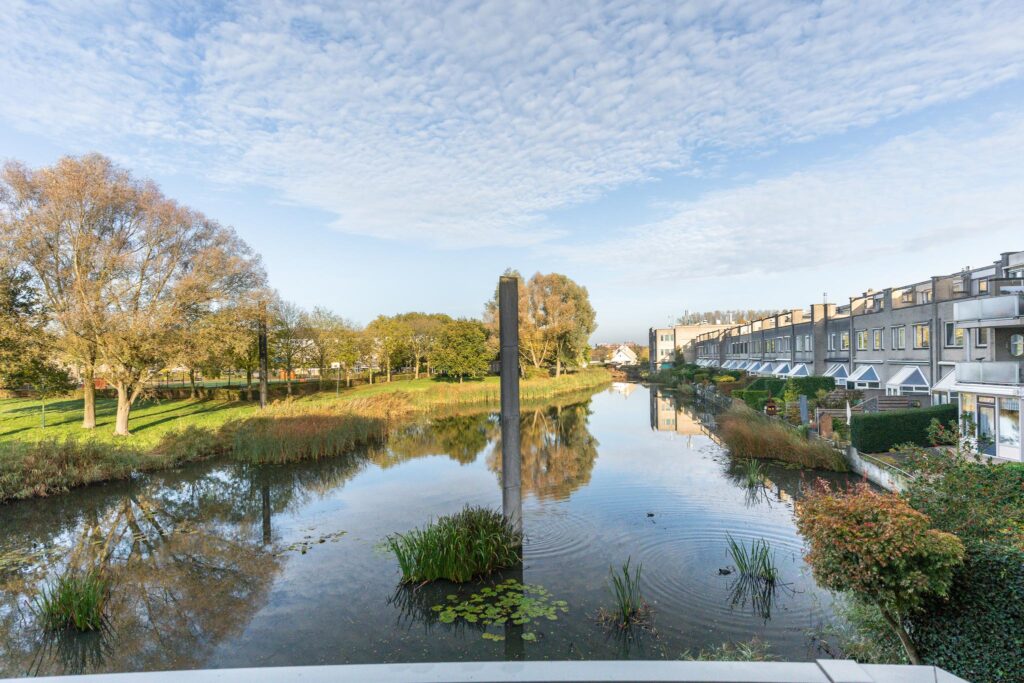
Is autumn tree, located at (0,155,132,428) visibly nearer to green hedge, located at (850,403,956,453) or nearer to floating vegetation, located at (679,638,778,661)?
floating vegetation, located at (679,638,778,661)

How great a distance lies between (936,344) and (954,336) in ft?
3.40

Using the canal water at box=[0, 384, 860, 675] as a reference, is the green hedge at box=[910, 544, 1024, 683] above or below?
above

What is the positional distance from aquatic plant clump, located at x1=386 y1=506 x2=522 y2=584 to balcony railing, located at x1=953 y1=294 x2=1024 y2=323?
16.0 meters

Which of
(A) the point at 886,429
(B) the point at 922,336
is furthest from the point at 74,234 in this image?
(B) the point at 922,336

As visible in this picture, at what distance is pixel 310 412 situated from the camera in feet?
79.7

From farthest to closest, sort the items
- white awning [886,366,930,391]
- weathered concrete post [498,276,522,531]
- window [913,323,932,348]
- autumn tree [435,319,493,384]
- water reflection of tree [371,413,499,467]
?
1. autumn tree [435,319,493,384]
2. window [913,323,932,348]
3. white awning [886,366,930,391]
4. water reflection of tree [371,413,499,467]
5. weathered concrete post [498,276,522,531]

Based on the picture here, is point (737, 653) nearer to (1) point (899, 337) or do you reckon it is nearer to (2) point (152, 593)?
(2) point (152, 593)

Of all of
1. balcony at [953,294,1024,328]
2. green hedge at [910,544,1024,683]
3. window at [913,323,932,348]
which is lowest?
green hedge at [910,544,1024,683]

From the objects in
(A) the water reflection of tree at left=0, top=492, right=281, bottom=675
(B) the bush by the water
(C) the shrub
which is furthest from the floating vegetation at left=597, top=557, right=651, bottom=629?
(C) the shrub

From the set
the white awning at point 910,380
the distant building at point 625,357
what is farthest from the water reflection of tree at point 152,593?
the distant building at point 625,357

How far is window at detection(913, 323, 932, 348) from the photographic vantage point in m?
22.5

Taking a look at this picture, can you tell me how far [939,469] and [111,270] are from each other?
2492 centimetres

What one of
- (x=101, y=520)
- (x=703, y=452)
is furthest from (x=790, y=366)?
(x=101, y=520)

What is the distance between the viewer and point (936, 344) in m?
21.8
